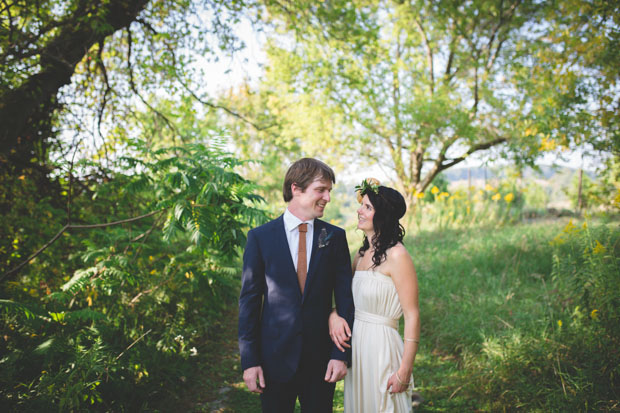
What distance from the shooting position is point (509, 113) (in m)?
10.3

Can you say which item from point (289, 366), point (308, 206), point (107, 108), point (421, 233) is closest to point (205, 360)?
point (289, 366)

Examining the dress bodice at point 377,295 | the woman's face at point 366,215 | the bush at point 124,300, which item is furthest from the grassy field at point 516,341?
the woman's face at point 366,215

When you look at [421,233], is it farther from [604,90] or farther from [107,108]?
[107,108]

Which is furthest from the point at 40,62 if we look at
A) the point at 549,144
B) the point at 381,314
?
the point at 549,144

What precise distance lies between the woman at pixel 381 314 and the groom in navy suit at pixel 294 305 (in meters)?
0.17

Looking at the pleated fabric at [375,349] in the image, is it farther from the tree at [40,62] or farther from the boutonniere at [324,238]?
the tree at [40,62]

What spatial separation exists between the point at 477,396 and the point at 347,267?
2519 mm

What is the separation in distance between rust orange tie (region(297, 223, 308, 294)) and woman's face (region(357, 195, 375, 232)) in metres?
0.51

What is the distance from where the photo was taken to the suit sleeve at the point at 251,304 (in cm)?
235

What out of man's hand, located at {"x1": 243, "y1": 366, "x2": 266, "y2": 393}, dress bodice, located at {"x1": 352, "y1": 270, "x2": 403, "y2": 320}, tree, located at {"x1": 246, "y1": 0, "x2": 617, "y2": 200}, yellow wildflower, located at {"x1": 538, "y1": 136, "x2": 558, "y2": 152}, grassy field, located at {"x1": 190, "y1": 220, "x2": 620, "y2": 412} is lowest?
grassy field, located at {"x1": 190, "y1": 220, "x2": 620, "y2": 412}

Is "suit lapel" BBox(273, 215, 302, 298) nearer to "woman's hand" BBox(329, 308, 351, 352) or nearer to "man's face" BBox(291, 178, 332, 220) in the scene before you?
"man's face" BBox(291, 178, 332, 220)

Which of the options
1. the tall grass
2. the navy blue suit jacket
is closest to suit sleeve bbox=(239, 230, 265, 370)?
the navy blue suit jacket

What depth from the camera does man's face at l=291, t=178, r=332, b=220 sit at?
241 centimetres

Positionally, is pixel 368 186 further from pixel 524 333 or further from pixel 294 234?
pixel 524 333
